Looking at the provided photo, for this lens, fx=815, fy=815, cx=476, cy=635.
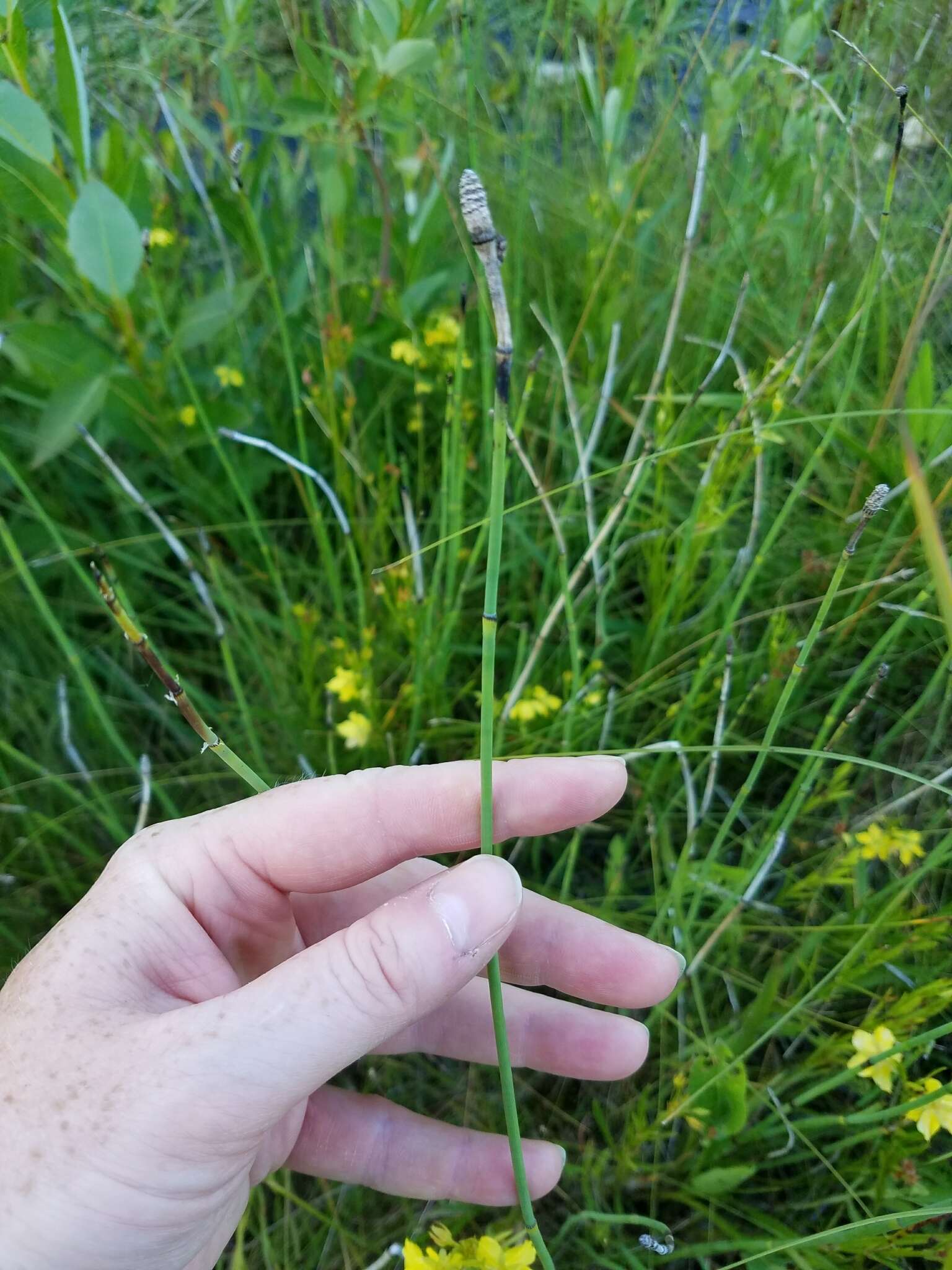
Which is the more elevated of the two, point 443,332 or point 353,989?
point 443,332

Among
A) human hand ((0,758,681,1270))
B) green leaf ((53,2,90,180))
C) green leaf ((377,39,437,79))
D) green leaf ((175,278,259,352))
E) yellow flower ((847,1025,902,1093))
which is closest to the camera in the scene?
human hand ((0,758,681,1270))

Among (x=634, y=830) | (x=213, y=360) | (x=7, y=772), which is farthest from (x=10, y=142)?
(x=634, y=830)

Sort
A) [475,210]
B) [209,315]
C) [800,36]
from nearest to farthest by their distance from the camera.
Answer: [475,210]
[209,315]
[800,36]

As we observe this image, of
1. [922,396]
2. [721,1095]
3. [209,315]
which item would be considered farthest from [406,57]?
[721,1095]

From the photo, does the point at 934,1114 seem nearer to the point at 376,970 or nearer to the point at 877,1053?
the point at 877,1053

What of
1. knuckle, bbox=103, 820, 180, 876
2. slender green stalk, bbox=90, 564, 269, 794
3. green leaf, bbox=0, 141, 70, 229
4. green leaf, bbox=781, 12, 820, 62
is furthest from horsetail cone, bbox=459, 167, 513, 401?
green leaf, bbox=781, 12, 820, 62

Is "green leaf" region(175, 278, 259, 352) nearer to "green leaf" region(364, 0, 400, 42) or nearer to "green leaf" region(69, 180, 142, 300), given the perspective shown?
"green leaf" region(69, 180, 142, 300)
